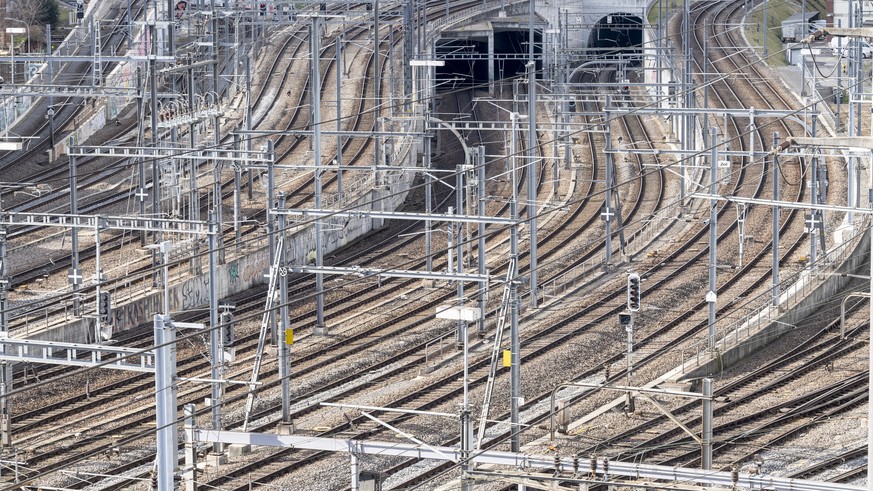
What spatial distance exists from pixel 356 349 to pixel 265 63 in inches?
1098

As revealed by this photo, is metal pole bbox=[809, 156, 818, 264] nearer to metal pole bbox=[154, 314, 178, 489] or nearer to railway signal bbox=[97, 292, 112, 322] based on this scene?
railway signal bbox=[97, 292, 112, 322]

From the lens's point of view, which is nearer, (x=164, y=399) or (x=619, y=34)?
(x=164, y=399)

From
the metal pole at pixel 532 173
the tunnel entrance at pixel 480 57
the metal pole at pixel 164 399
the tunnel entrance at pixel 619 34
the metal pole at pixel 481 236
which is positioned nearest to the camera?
the metal pole at pixel 164 399

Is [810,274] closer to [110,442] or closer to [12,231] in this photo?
[110,442]

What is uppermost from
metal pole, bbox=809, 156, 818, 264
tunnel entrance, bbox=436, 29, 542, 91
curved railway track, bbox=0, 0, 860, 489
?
tunnel entrance, bbox=436, 29, 542, 91

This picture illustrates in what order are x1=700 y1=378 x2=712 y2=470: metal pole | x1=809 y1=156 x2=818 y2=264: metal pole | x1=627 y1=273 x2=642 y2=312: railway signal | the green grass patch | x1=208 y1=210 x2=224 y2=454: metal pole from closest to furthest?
x1=700 y1=378 x2=712 y2=470: metal pole
x1=208 y1=210 x2=224 y2=454: metal pole
x1=627 y1=273 x2=642 y2=312: railway signal
x1=809 y1=156 x2=818 y2=264: metal pole
the green grass patch

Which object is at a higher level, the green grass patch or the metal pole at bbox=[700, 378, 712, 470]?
the green grass patch

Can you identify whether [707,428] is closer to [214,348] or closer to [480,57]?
[214,348]

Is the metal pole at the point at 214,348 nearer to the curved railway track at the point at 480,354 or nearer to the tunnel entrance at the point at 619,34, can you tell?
the curved railway track at the point at 480,354

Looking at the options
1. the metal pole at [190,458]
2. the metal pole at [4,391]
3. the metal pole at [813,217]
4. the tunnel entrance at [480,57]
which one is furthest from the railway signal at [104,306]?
the tunnel entrance at [480,57]

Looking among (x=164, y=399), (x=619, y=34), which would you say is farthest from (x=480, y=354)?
Result: (x=619, y=34)

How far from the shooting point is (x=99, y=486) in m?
22.7

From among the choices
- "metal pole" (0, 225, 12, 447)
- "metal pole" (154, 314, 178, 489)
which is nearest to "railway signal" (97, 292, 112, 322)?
"metal pole" (0, 225, 12, 447)

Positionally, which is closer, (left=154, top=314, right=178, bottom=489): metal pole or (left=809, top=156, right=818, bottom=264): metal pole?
(left=154, top=314, right=178, bottom=489): metal pole
